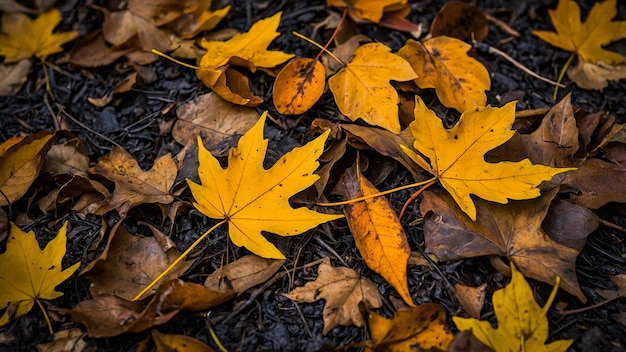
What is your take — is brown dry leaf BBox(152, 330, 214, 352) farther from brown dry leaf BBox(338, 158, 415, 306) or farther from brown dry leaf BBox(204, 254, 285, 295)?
brown dry leaf BBox(338, 158, 415, 306)

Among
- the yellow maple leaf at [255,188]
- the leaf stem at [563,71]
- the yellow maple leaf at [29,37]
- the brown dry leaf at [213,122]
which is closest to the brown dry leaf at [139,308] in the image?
the yellow maple leaf at [255,188]

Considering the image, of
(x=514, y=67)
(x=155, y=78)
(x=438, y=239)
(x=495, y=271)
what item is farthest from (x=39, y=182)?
(x=514, y=67)

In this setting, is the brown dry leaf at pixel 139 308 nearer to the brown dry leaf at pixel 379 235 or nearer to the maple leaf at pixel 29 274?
the maple leaf at pixel 29 274

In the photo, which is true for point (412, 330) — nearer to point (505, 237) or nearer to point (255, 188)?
point (505, 237)

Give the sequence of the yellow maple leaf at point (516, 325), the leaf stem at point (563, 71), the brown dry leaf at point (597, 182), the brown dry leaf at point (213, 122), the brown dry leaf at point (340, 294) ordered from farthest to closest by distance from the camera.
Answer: the leaf stem at point (563, 71) < the brown dry leaf at point (213, 122) < the brown dry leaf at point (597, 182) < the brown dry leaf at point (340, 294) < the yellow maple leaf at point (516, 325)

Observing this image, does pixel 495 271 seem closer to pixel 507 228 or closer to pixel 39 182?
pixel 507 228

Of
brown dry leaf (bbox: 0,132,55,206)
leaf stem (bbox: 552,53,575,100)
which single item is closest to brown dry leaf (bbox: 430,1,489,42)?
leaf stem (bbox: 552,53,575,100)
